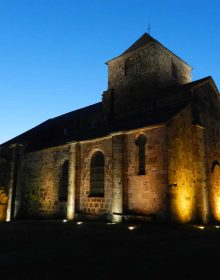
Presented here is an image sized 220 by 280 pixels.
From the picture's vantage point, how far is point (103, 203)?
15859 mm

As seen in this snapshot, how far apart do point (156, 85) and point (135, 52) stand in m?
3.98

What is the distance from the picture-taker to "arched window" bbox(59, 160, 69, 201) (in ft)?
60.8

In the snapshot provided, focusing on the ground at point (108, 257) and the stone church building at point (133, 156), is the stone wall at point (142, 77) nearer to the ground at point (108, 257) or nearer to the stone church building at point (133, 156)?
the stone church building at point (133, 156)

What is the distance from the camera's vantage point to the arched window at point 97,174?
16.5 metres

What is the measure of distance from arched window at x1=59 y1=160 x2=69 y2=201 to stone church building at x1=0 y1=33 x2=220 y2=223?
0.07 metres

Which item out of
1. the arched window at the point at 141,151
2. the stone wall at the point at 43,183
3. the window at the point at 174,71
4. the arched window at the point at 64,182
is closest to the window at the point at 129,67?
the window at the point at 174,71

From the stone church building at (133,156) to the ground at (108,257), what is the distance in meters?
4.56

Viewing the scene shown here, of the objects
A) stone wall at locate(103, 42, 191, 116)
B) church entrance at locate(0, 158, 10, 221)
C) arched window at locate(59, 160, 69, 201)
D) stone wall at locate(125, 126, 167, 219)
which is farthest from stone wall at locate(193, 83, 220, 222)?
church entrance at locate(0, 158, 10, 221)

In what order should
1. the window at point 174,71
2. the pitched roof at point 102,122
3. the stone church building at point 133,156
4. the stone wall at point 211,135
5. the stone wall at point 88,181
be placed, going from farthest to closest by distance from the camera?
the window at point 174,71
the stone wall at point 211,135
the pitched roof at point 102,122
the stone wall at point 88,181
the stone church building at point 133,156

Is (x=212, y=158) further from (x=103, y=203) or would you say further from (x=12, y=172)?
(x=12, y=172)

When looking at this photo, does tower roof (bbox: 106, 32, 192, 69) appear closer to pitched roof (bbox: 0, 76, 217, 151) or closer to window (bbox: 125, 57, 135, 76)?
window (bbox: 125, 57, 135, 76)

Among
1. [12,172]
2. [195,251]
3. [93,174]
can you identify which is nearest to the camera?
[195,251]

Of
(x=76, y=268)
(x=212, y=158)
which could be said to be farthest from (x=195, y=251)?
(x=212, y=158)

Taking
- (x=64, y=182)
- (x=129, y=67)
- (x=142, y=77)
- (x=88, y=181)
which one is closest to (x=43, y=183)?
(x=64, y=182)
